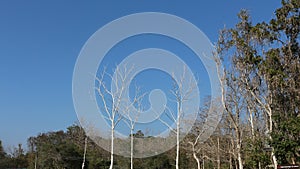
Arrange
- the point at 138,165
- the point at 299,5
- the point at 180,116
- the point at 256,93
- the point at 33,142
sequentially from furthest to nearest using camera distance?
1. the point at 33,142
2. the point at 138,165
3. the point at 180,116
4. the point at 256,93
5. the point at 299,5

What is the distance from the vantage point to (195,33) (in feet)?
48.1

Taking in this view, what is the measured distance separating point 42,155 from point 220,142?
1642 centimetres

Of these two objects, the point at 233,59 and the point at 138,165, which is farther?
the point at 138,165

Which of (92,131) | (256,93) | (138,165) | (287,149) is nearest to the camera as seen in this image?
(287,149)

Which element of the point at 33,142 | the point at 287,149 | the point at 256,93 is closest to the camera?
the point at 287,149

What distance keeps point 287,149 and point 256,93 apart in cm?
388

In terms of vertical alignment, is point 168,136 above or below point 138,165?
above

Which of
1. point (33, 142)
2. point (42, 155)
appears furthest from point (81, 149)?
point (33, 142)

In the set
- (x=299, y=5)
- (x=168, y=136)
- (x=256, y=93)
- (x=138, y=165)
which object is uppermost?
(x=299, y=5)

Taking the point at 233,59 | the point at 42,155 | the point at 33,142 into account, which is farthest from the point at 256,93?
the point at 33,142

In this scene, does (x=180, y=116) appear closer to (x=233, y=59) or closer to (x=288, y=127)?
(x=233, y=59)

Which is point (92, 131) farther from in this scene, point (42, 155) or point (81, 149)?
point (42, 155)

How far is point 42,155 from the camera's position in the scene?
30250mm

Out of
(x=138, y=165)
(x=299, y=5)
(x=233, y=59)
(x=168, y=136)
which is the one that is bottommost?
(x=138, y=165)
